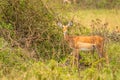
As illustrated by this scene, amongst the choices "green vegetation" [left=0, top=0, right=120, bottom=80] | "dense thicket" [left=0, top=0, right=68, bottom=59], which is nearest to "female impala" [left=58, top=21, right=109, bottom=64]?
"green vegetation" [left=0, top=0, right=120, bottom=80]

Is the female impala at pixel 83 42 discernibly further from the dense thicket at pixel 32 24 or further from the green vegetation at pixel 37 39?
the dense thicket at pixel 32 24

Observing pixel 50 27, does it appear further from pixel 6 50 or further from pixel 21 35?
pixel 6 50

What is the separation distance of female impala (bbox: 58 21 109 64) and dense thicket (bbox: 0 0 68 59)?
0.32 metres

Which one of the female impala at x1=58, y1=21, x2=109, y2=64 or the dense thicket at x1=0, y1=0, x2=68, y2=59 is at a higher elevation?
the dense thicket at x1=0, y1=0, x2=68, y2=59

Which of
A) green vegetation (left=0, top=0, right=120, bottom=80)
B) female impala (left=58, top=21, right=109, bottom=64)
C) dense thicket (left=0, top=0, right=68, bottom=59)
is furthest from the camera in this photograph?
female impala (left=58, top=21, right=109, bottom=64)

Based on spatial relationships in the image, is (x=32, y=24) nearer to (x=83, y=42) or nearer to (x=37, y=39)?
(x=37, y=39)

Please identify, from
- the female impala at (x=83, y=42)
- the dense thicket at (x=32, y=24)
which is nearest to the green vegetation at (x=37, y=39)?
the dense thicket at (x=32, y=24)

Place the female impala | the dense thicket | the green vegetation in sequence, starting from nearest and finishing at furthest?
the green vegetation < the dense thicket < the female impala

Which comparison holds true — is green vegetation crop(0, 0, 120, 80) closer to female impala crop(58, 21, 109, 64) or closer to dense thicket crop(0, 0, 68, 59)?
dense thicket crop(0, 0, 68, 59)

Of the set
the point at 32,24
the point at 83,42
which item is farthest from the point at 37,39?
the point at 83,42

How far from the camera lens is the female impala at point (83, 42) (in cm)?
913

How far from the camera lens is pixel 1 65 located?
308 inches

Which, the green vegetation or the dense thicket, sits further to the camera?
the dense thicket

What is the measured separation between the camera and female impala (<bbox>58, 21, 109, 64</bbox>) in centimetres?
913
